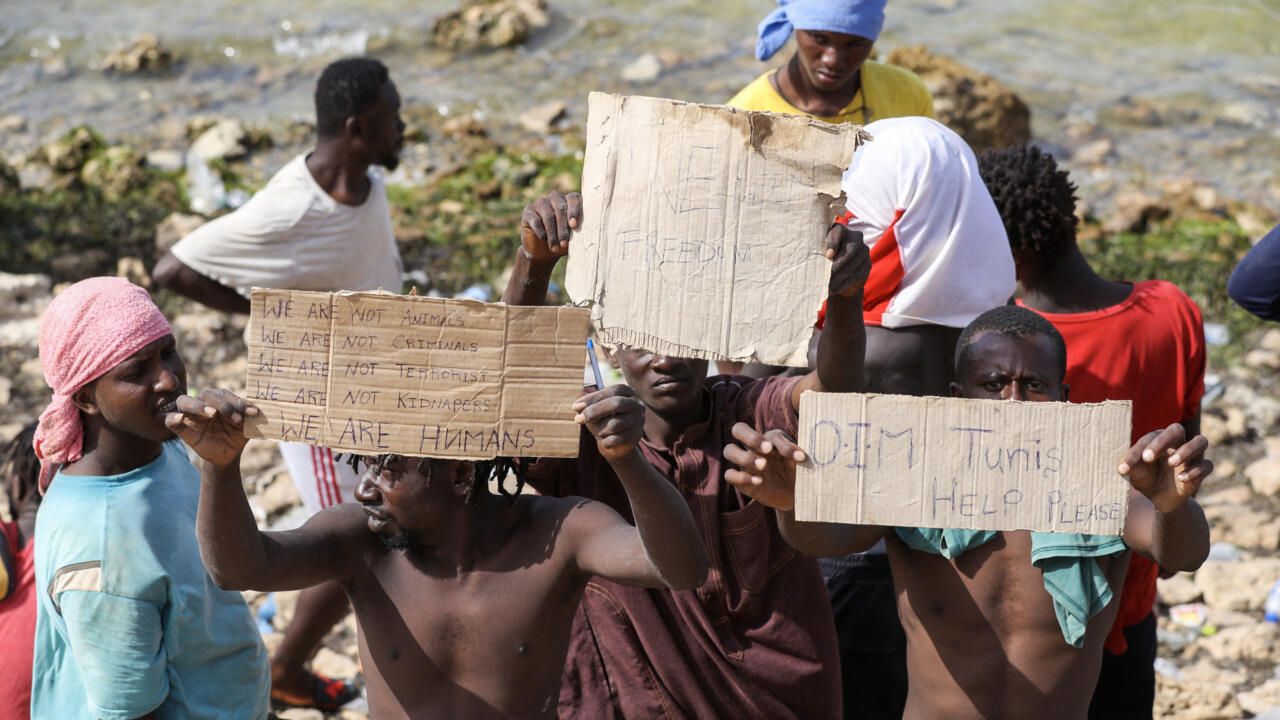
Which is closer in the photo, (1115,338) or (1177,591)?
(1115,338)

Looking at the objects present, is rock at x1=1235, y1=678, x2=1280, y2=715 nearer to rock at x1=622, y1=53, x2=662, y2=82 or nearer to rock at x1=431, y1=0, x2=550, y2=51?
rock at x1=622, y1=53, x2=662, y2=82

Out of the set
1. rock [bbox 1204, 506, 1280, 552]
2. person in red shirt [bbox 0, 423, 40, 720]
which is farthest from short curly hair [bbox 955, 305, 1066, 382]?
rock [bbox 1204, 506, 1280, 552]

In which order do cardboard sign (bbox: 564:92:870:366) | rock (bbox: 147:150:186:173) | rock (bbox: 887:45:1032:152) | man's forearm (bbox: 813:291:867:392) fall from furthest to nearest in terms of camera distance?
rock (bbox: 147:150:186:173) < rock (bbox: 887:45:1032:152) < man's forearm (bbox: 813:291:867:392) < cardboard sign (bbox: 564:92:870:366)

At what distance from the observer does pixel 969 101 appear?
28.0ft

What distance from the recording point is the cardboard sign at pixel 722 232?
243 centimetres

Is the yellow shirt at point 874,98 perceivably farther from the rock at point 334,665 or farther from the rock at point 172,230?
the rock at point 172,230

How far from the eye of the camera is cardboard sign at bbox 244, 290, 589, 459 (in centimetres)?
237

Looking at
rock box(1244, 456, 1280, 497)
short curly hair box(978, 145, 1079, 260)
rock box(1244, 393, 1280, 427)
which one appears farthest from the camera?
rock box(1244, 393, 1280, 427)

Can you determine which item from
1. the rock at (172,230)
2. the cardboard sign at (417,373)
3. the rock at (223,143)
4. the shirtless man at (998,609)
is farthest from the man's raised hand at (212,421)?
the rock at (223,143)

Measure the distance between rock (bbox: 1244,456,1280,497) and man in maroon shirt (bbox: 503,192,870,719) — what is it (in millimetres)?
2931

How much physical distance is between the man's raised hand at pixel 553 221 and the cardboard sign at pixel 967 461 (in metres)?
0.62

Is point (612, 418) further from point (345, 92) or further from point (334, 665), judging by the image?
point (345, 92)

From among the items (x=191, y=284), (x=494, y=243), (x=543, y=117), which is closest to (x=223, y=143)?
(x=543, y=117)

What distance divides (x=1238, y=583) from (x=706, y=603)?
101 inches
